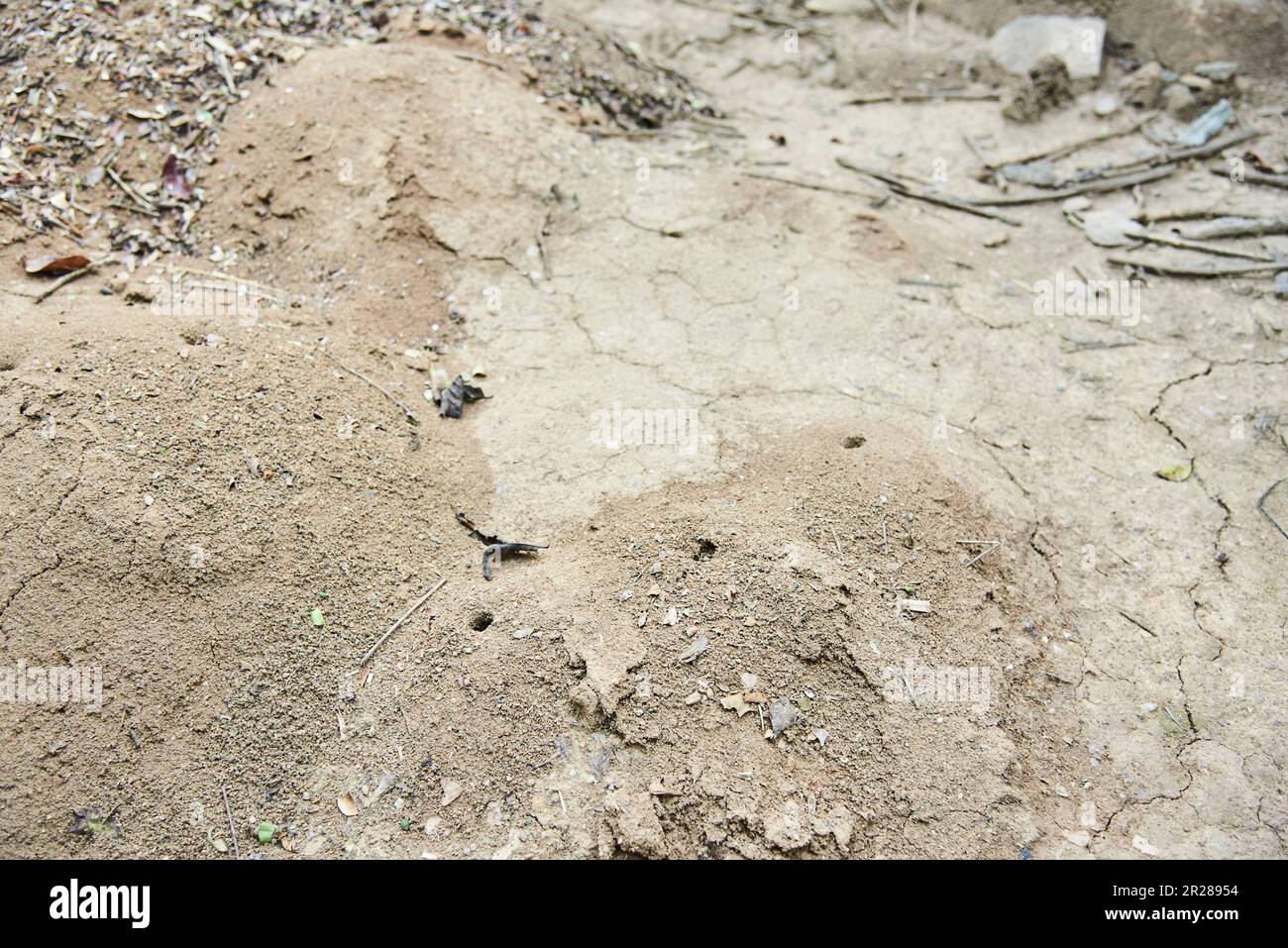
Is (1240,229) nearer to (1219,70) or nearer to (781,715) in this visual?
(1219,70)

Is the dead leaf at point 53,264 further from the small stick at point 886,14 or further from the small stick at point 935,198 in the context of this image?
the small stick at point 886,14

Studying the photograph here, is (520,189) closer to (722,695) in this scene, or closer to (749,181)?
(749,181)

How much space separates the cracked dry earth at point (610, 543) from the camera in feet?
8.85

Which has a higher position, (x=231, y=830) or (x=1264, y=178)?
(x=1264, y=178)

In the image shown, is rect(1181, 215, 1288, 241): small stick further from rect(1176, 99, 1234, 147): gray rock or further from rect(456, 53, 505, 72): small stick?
rect(456, 53, 505, 72): small stick

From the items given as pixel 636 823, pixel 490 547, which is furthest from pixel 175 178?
pixel 636 823

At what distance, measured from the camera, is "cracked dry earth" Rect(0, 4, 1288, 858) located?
8.85ft

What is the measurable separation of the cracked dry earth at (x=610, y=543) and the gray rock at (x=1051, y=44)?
217 cm

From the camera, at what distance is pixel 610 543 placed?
3.24m

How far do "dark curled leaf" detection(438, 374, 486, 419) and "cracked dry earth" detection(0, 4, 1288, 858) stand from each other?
85mm

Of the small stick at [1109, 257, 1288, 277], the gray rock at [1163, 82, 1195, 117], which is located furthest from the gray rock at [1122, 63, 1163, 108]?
the small stick at [1109, 257, 1288, 277]

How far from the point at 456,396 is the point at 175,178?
6.71ft
